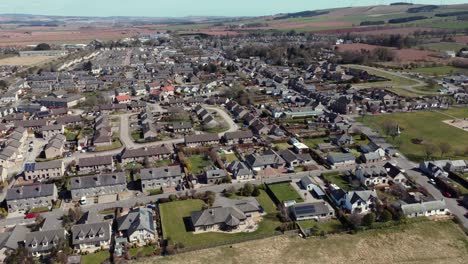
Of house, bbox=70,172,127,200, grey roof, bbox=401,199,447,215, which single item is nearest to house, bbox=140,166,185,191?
house, bbox=70,172,127,200

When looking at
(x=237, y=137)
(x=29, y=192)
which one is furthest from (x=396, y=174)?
(x=29, y=192)

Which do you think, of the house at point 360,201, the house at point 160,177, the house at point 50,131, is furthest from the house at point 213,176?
the house at point 50,131

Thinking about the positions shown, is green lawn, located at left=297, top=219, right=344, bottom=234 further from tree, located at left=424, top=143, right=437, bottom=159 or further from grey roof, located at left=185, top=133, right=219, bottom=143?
grey roof, located at left=185, top=133, right=219, bottom=143

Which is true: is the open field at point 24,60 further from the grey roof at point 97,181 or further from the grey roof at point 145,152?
the grey roof at point 97,181

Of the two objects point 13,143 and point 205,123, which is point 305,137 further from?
point 13,143

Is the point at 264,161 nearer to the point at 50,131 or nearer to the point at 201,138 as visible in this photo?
the point at 201,138

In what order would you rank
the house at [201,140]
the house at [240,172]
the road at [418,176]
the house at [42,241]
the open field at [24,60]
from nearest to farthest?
the house at [42,241], the road at [418,176], the house at [240,172], the house at [201,140], the open field at [24,60]
